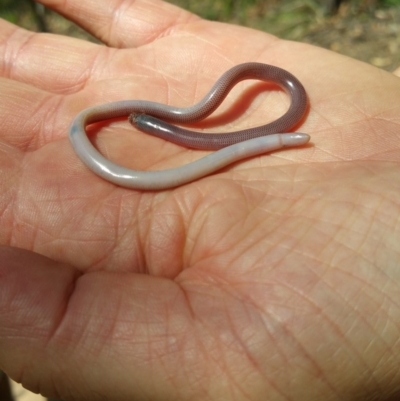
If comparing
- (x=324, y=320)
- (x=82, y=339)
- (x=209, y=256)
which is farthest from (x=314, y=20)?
(x=82, y=339)

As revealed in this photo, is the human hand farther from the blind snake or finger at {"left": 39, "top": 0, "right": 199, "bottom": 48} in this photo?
finger at {"left": 39, "top": 0, "right": 199, "bottom": 48}

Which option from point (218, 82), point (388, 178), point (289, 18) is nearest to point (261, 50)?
point (218, 82)

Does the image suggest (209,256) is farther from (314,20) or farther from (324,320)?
(314,20)

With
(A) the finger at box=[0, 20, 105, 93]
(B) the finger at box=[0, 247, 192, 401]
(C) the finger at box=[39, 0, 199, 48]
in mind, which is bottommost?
(B) the finger at box=[0, 247, 192, 401]

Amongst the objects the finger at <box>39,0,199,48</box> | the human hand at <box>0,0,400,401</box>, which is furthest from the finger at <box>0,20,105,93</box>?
the finger at <box>39,0,199,48</box>

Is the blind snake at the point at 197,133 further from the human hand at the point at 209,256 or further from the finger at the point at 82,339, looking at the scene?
the finger at the point at 82,339

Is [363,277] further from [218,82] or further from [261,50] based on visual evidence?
[261,50]
